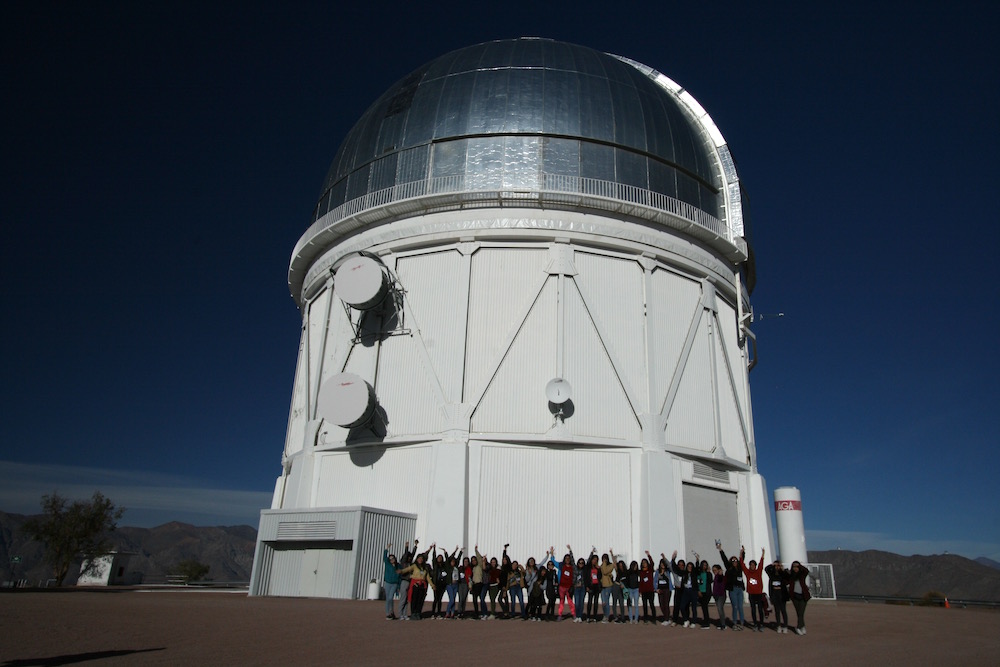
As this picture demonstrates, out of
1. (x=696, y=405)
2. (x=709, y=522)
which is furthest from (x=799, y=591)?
(x=696, y=405)

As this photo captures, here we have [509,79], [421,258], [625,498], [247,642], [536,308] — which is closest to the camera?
[247,642]

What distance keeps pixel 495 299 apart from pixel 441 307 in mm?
1637

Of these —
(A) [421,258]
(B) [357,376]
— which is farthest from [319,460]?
(A) [421,258]

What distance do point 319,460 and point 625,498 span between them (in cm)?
916

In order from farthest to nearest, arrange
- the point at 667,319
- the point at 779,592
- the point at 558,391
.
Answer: the point at 667,319 → the point at 558,391 → the point at 779,592

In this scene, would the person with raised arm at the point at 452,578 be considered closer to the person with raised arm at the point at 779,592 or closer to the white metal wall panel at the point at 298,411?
the person with raised arm at the point at 779,592

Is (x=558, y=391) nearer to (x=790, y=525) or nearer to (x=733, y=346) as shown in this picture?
(x=733, y=346)

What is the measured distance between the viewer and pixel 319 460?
2014cm

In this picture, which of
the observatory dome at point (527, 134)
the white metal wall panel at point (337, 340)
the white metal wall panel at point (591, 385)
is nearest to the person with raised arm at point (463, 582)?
the white metal wall panel at point (591, 385)

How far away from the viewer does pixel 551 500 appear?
57.0 feet

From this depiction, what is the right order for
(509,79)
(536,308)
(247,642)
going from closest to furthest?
(247,642) < (536,308) < (509,79)

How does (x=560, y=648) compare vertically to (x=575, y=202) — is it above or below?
below

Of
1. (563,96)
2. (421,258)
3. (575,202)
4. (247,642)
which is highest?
(563,96)

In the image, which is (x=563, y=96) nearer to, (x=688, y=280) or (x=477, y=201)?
(x=477, y=201)
